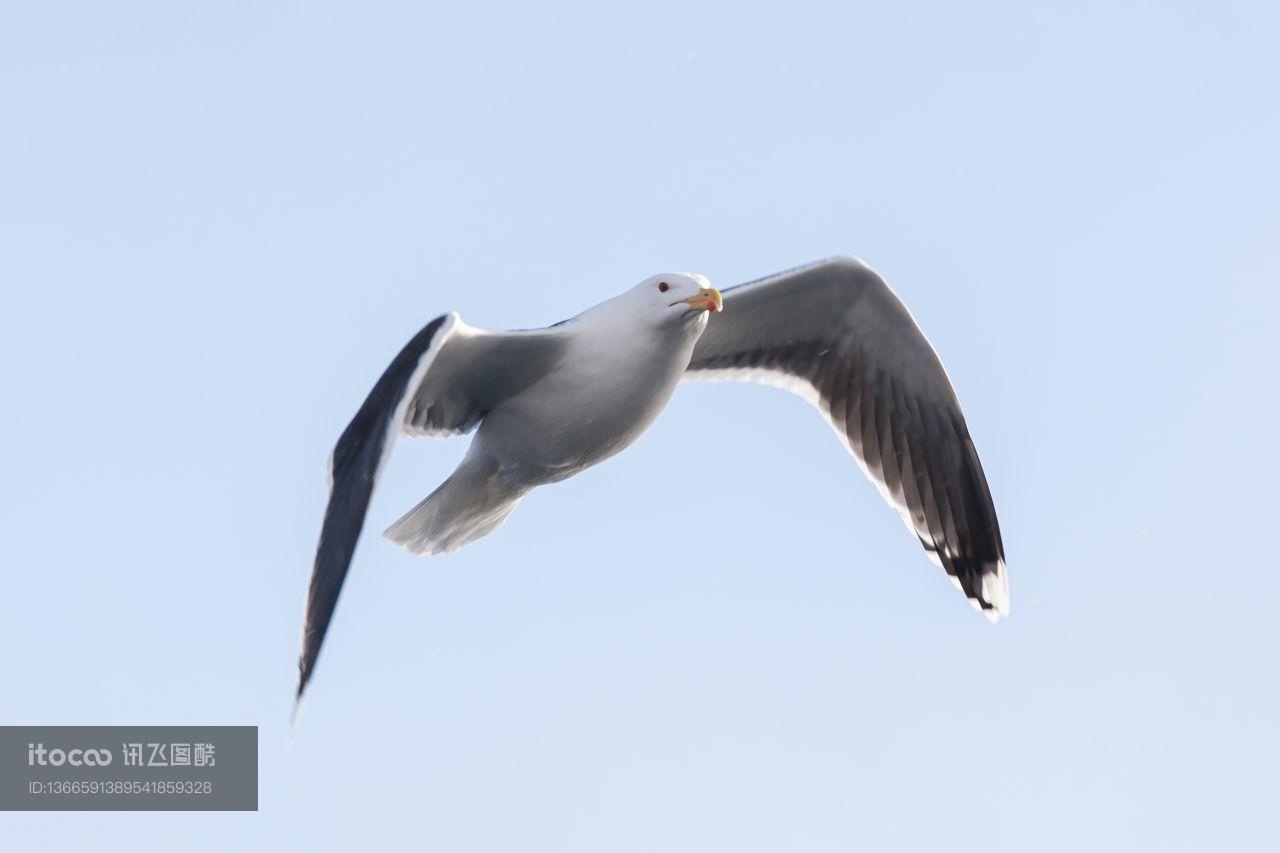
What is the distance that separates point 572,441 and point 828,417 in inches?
88.3

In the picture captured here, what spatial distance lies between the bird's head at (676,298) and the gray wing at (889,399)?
1.44 m

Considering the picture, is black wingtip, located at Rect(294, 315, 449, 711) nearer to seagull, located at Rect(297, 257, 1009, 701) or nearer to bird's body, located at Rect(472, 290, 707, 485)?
A: seagull, located at Rect(297, 257, 1009, 701)

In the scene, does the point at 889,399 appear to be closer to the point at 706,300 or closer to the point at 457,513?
the point at 706,300

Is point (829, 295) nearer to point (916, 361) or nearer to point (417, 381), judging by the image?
point (916, 361)

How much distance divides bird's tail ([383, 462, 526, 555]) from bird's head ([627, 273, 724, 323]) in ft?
4.35

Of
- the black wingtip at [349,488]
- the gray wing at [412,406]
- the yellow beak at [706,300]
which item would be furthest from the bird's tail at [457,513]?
the yellow beak at [706,300]

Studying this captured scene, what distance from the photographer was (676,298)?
874 centimetres

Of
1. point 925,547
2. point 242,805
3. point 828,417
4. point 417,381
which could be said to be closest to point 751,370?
point 828,417

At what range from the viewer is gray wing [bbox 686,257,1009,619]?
34.1 feet

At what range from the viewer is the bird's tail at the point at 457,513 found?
9.46 m

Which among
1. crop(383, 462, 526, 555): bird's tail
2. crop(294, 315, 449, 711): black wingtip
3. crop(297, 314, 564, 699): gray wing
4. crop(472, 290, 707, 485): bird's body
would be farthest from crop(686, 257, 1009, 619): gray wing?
crop(294, 315, 449, 711): black wingtip

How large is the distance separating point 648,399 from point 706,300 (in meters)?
0.58

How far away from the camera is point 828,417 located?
1078 cm

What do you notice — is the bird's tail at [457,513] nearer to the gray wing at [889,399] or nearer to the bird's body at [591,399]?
the bird's body at [591,399]
